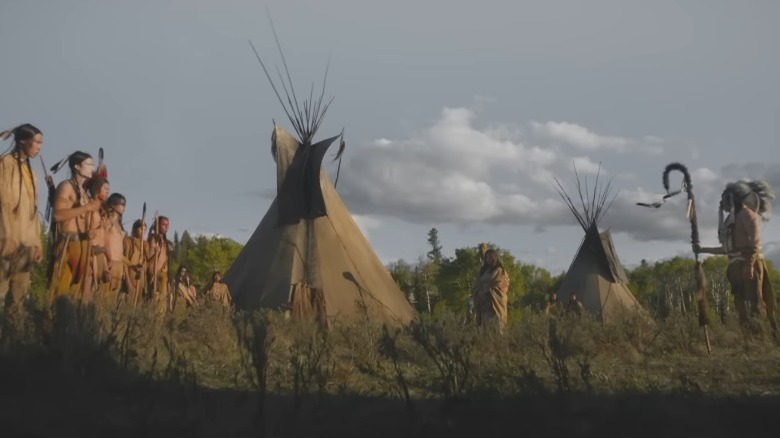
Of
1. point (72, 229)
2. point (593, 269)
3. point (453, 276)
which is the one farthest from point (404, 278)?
point (72, 229)

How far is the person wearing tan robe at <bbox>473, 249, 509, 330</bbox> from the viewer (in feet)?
37.4

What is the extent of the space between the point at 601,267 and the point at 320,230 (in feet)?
27.1

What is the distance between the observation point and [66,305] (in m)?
5.20

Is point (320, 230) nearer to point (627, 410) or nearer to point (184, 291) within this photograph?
point (184, 291)

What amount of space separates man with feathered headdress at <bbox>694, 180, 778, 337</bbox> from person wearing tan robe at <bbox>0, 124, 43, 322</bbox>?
19.0 ft

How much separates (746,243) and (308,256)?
6.47 metres

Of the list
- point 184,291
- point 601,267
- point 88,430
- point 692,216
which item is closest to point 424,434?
point 88,430

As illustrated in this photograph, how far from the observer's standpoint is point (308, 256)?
39.5 feet

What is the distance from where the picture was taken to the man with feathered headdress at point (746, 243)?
299 inches

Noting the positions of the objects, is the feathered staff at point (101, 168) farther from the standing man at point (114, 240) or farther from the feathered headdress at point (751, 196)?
the feathered headdress at point (751, 196)

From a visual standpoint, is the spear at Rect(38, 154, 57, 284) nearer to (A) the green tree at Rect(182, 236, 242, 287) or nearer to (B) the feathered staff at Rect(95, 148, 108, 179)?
(B) the feathered staff at Rect(95, 148, 108, 179)

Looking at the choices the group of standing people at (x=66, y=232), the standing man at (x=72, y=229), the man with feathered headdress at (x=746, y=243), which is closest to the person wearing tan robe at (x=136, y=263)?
the group of standing people at (x=66, y=232)

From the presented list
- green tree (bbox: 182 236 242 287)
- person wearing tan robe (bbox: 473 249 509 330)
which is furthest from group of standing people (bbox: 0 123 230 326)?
green tree (bbox: 182 236 242 287)

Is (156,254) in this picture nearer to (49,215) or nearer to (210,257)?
(49,215)
